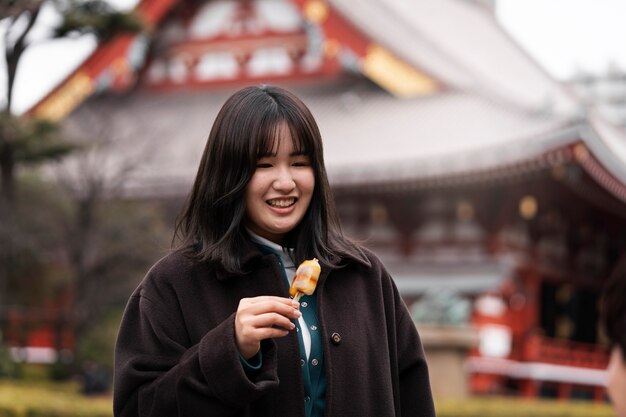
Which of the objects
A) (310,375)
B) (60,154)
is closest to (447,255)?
(60,154)

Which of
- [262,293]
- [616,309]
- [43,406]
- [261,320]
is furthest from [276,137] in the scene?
[43,406]

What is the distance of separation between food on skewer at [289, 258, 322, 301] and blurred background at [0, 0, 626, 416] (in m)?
8.51

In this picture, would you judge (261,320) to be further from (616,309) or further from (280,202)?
(616,309)

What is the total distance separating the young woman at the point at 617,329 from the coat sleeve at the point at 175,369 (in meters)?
0.77

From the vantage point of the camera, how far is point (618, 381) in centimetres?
191

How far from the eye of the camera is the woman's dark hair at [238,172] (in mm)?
2648

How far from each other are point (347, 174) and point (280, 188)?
14799mm

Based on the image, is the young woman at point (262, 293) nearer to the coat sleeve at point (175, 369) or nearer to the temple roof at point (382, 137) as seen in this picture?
the coat sleeve at point (175, 369)

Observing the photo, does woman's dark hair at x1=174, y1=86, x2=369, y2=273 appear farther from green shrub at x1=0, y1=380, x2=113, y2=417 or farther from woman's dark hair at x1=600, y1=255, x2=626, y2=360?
green shrub at x1=0, y1=380, x2=113, y2=417

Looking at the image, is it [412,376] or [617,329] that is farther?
[412,376]

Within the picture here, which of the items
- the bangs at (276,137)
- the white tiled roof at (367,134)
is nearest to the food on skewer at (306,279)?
the bangs at (276,137)

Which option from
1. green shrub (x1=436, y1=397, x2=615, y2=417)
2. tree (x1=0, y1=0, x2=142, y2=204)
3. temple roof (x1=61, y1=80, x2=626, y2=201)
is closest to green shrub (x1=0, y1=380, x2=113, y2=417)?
green shrub (x1=436, y1=397, x2=615, y2=417)

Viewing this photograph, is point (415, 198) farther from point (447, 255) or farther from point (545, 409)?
point (545, 409)

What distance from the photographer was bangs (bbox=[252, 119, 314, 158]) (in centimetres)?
265
